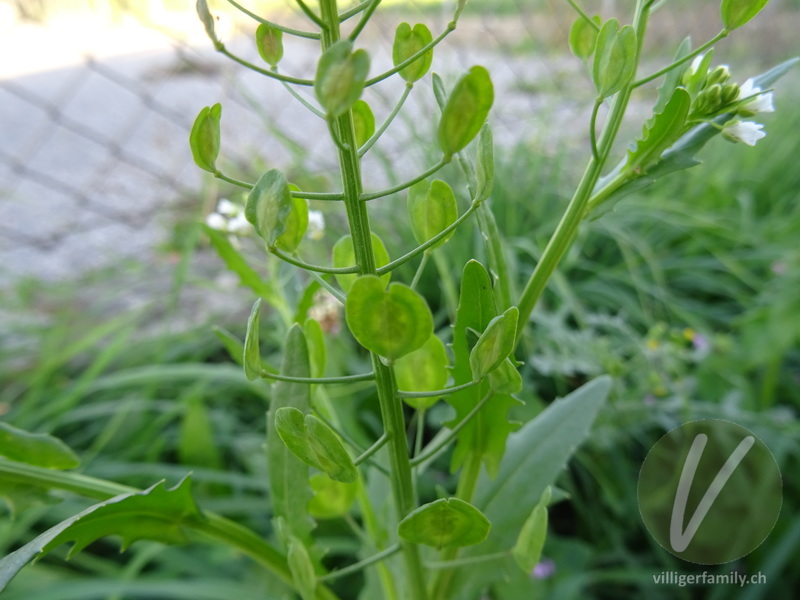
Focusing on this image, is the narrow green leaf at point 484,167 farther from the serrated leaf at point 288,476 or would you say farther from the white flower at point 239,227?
the white flower at point 239,227

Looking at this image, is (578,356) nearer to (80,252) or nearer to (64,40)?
(80,252)

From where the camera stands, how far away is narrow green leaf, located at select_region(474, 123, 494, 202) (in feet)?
0.72

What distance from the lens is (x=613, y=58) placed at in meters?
0.23

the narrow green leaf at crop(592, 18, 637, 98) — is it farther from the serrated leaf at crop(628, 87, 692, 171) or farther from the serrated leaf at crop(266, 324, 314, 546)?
the serrated leaf at crop(266, 324, 314, 546)

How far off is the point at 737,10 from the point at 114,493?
0.31 meters

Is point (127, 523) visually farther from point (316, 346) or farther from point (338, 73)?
point (338, 73)

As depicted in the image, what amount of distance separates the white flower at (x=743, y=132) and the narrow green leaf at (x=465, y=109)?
13cm

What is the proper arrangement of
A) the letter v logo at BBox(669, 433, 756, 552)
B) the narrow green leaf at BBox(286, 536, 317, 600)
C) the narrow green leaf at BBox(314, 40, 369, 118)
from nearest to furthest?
the narrow green leaf at BBox(314, 40, 369, 118), the narrow green leaf at BBox(286, 536, 317, 600), the letter v logo at BBox(669, 433, 756, 552)

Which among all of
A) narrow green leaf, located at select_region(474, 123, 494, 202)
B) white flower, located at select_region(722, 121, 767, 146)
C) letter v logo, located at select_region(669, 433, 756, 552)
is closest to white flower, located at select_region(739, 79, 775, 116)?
white flower, located at select_region(722, 121, 767, 146)

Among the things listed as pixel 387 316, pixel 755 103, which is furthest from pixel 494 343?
pixel 755 103

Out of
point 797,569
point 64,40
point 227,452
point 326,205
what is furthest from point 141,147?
point 797,569

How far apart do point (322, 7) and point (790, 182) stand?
4.12ft

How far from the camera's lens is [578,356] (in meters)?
0.71

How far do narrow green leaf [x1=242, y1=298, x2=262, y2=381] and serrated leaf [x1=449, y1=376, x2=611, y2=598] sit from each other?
0.16 metres
